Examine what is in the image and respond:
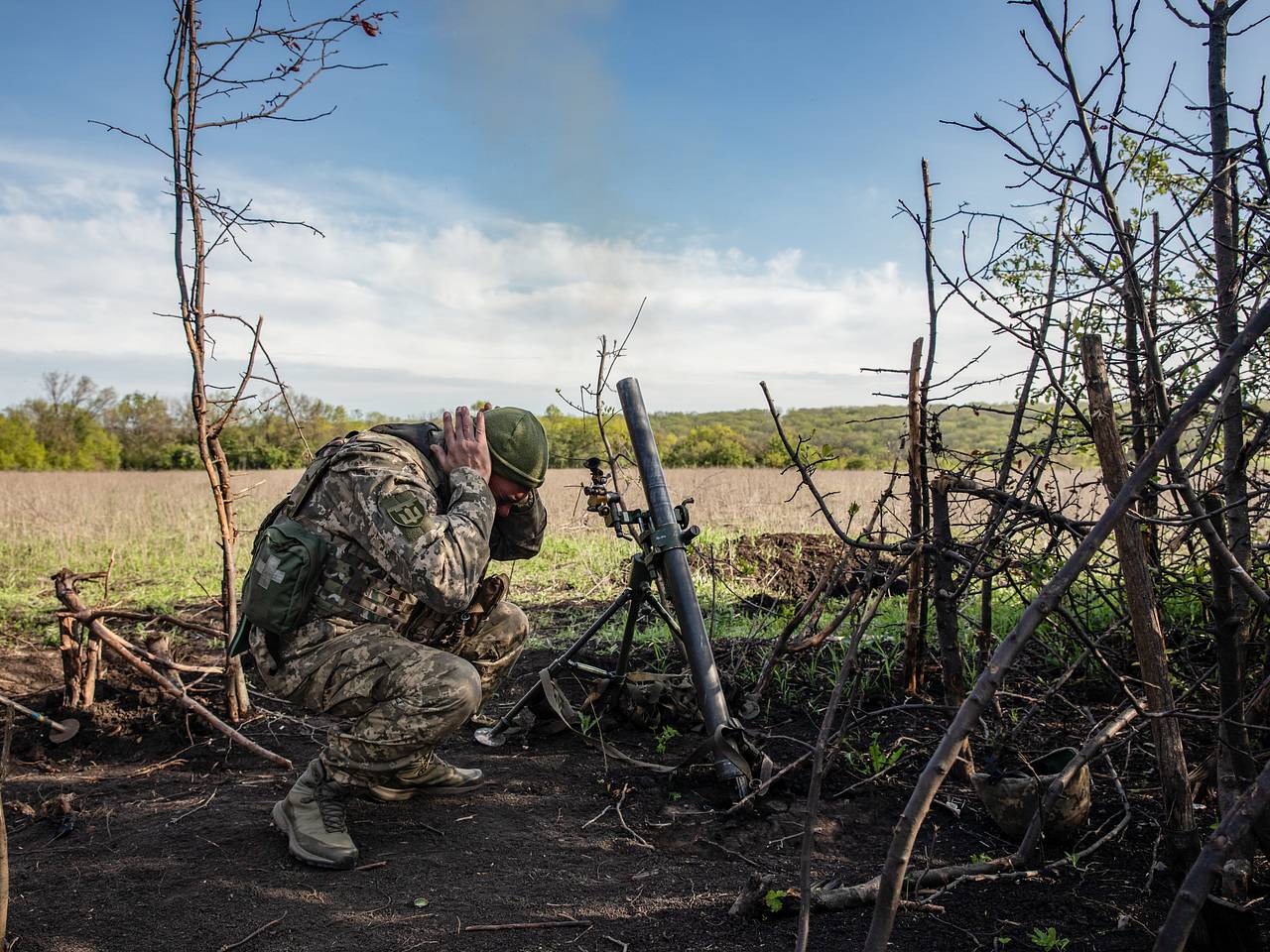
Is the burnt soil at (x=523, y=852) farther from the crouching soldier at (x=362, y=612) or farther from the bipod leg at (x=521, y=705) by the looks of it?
the crouching soldier at (x=362, y=612)

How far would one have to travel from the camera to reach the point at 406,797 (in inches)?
131

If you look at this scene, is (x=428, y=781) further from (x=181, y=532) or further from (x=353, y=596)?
(x=181, y=532)

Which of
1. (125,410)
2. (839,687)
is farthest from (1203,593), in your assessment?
(125,410)

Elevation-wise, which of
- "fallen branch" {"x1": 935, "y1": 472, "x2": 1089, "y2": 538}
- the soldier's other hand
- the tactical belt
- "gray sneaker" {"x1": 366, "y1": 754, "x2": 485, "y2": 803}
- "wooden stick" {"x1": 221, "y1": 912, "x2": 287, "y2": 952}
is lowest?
"wooden stick" {"x1": 221, "y1": 912, "x2": 287, "y2": 952}

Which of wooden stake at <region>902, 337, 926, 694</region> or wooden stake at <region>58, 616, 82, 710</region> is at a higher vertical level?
wooden stake at <region>902, 337, 926, 694</region>

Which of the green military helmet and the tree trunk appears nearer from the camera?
the tree trunk

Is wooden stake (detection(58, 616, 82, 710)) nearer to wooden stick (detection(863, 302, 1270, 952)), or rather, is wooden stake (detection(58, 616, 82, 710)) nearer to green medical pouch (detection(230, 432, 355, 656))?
green medical pouch (detection(230, 432, 355, 656))

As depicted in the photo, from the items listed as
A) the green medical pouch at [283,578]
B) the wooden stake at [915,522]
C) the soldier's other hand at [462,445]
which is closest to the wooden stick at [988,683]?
the wooden stake at [915,522]

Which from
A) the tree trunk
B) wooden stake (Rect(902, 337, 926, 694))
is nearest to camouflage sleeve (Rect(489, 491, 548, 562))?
wooden stake (Rect(902, 337, 926, 694))

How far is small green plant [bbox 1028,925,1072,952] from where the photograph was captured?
7.34 feet

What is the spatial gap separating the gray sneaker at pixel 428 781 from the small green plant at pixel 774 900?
4.64ft

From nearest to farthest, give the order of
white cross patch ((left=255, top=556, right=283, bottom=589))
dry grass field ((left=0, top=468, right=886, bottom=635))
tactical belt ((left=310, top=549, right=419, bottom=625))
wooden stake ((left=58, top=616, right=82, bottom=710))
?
1. white cross patch ((left=255, top=556, right=283, bottom=589))
2. tactical belt ((left=310, top=549, right=419, bottom=625))
3. wooden stake ((left=58, top=616, right=82, bottom=710))
4. dry grass field ((left=0, top=468, right=886, bottom=635))

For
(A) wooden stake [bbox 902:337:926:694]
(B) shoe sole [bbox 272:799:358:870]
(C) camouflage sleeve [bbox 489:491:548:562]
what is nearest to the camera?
(B) shoe sole [bbox 272:799:358:870]

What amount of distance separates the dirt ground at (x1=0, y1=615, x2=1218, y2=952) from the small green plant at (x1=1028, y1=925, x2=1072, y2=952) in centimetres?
3
